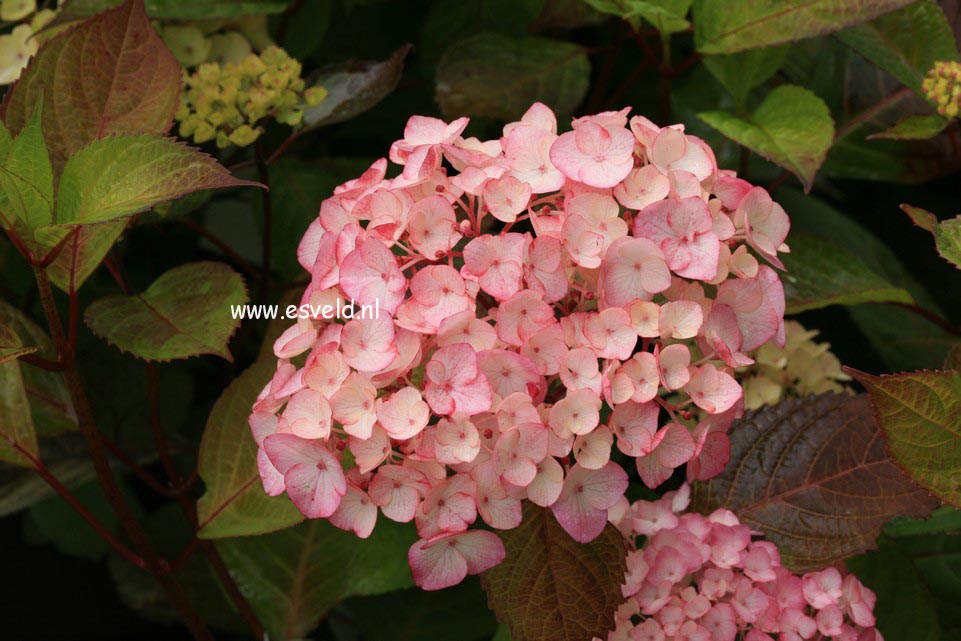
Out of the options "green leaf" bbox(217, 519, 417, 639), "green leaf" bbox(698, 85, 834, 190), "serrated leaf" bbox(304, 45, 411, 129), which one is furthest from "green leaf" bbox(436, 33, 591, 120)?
A: "green leaf" bbox(217, 519, 417, 639)

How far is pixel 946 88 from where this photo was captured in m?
0.79

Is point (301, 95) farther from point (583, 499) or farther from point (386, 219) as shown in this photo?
point (583, 499)

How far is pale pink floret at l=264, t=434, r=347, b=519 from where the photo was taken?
51 centimetres

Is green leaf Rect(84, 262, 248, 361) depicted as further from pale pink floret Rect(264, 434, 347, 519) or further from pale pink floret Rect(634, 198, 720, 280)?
pale pink floret Rect(634, 198, 720, 280)

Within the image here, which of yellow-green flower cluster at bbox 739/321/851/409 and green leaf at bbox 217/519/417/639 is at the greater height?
yellow-green flower cluster at bbox 739/321/851/409

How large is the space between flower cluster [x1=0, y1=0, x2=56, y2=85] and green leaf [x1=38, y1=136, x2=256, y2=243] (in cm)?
35

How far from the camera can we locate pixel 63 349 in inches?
23.6

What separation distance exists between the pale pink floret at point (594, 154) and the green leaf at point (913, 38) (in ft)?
1.41

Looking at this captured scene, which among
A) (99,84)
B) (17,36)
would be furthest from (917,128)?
(17,36)

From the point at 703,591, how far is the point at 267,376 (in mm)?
334

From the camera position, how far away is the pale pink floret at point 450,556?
528 millimetres

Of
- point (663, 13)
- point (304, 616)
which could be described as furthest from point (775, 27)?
point (304, 616)

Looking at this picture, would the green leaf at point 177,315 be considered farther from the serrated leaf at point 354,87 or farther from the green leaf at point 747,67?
the green leaf at point 747,67

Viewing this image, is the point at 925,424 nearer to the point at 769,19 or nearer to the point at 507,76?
the point at 769,19
